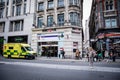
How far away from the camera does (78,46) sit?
78.2 ft

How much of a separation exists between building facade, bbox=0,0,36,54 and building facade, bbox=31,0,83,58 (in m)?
1.71


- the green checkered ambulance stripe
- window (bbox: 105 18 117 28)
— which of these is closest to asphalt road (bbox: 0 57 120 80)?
the green checkered ambulance stripe

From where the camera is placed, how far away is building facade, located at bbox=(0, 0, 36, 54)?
2753 cm

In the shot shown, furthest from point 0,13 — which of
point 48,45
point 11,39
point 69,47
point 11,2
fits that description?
point 69,47

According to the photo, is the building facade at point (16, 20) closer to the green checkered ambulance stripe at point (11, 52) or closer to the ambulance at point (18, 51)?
the ambulance at point (18, 51)

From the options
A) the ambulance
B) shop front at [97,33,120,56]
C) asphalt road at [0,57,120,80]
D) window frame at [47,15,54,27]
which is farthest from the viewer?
window frame at [47,15,54,27]

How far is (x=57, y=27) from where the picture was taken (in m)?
24.2

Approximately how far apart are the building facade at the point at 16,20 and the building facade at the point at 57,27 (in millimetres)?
1710

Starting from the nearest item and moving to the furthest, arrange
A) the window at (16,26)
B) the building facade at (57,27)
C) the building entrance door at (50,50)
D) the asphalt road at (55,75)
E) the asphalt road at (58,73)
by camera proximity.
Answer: the asphalt road at (55,75) → the asphalt road at (58,73) → the building facade at (57,27) → the building entrance door at (50,50) → the window at (16,26)

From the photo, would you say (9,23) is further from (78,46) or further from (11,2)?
(78,46)

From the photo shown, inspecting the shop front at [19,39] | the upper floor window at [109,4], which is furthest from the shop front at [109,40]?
the shop front at [19,39]

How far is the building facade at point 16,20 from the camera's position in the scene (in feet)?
90.3

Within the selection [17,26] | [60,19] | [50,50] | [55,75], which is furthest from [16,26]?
[55,75]

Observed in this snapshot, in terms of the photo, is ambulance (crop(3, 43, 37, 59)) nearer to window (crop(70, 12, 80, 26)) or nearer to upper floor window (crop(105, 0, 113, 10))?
window (crop(70, 12, 80, 26))
